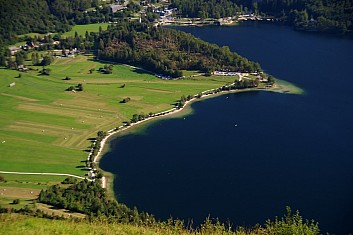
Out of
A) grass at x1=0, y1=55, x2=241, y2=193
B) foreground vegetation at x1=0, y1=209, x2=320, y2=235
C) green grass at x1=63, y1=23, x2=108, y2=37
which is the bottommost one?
grass at x1=0, y1=55, x2=241, y2=193

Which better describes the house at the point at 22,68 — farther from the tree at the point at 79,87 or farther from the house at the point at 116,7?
the house at the point at 116,7

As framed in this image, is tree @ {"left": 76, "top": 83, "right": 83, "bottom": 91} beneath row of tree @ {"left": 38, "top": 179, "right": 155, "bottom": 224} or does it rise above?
above

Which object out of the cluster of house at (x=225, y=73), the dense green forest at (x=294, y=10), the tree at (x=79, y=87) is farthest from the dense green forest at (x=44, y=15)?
the cluster of house at (x=225, y=73)

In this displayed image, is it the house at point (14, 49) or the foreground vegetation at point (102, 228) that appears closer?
the foreground vegetation at point (102, 228)

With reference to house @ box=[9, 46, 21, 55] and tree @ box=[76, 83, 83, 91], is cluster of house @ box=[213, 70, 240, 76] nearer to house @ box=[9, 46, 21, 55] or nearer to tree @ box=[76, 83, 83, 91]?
tree @ box=[76, 83, 83, 91]

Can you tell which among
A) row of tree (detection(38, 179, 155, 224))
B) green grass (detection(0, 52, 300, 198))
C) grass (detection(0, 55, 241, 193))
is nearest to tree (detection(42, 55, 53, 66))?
green grass (detection(0, 52, 300, 198))

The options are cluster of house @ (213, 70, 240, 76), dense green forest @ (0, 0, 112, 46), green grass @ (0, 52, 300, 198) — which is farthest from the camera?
dense green forest @ (0, 0, 112, 46)

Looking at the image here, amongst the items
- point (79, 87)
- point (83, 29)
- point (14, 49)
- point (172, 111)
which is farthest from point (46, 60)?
point (172, 111)
